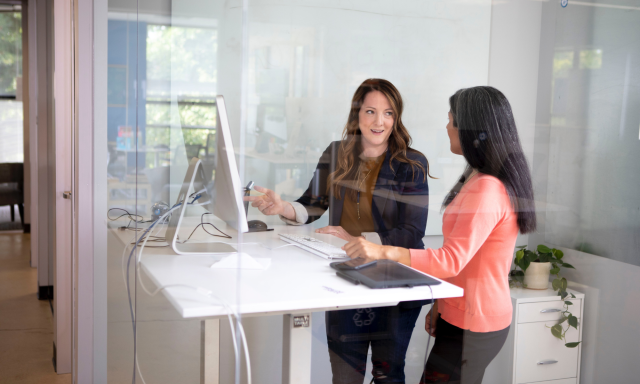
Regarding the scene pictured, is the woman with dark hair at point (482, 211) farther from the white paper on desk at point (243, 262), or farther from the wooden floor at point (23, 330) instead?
the wooden floor at point (23, 330)

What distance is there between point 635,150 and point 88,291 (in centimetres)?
215

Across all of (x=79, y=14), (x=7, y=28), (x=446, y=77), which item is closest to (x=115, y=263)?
(x=79, y=14)

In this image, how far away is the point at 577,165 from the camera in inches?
43.2

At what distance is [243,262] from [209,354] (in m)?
0.53

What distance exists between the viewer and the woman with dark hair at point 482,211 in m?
1.09

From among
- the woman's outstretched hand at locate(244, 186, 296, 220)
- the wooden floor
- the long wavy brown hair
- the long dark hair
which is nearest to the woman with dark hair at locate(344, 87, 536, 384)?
the long dark hair

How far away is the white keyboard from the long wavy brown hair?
165 mm

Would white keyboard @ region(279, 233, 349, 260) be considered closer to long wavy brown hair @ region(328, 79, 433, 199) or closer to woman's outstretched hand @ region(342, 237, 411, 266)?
woman's outstretched hand @ region(342, 237, 411, 266)

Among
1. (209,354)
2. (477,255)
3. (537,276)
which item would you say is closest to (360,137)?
(477,255)

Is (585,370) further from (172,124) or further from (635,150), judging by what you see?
(172,124)

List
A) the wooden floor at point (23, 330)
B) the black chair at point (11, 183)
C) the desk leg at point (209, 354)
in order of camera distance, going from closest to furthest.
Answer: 1. the desk leg at point (209, 354)
2. the wooden floor at point (23, 330)
3. the black chair at point (11, 183)

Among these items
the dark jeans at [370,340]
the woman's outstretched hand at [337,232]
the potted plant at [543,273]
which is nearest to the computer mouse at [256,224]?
the woman's outstretched hand at [337,232]

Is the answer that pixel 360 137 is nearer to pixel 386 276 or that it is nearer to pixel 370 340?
pixel 386 276

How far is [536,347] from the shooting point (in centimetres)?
117
